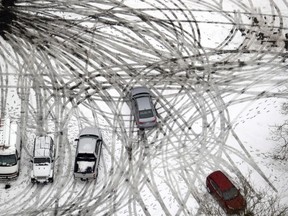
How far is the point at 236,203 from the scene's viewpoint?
24656 mm

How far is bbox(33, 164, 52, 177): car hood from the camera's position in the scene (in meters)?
26.0

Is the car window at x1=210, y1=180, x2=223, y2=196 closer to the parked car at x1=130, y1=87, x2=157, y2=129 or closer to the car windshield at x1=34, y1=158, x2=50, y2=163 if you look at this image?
the parked car at x1=130, y1=87, x2=157, y2=129

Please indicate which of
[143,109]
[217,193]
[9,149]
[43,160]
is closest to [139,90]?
[143,109]

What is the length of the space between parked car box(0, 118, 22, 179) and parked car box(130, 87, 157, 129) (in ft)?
22.9

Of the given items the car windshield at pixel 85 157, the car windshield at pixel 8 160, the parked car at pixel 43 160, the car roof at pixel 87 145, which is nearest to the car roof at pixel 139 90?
the car roof at pixel 87 145

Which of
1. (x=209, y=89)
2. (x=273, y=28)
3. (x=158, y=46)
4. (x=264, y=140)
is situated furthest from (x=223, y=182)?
(x=273, y=28)

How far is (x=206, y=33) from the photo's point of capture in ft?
114

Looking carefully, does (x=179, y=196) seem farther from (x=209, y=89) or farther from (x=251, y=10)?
(x=251, y=10)

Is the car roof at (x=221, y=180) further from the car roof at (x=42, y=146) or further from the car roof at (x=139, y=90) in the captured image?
the car roof at (x=42, y=146)

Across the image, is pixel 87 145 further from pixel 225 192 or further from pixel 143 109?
pixel 225 192

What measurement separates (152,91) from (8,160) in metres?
Result: 10.0

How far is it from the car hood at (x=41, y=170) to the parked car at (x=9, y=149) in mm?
1076

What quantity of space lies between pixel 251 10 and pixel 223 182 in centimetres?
1642

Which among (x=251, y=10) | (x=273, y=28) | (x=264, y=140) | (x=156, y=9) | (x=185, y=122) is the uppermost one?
(x=156, y=9)
